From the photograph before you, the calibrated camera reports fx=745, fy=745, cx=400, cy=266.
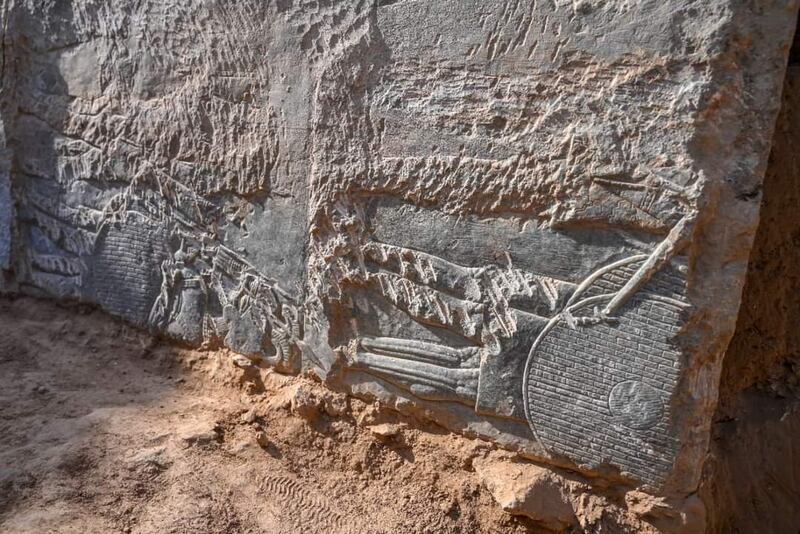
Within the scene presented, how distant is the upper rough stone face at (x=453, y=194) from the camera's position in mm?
1825

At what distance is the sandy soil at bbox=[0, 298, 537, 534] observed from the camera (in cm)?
214

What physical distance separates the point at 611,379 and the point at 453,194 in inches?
26.4

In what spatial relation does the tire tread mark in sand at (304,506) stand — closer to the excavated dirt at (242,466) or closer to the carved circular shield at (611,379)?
the excavated dirt at (242,466)

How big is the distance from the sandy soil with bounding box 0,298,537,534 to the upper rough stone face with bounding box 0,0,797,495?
0.43ft

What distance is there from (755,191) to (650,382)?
0.53 m

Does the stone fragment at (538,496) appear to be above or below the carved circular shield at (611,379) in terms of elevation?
below

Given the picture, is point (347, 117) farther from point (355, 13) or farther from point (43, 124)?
point (43, 124)

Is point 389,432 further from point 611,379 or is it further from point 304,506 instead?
point 611,379

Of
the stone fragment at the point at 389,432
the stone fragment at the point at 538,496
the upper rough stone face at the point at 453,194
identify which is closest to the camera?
the upper rough stone face at the point at 453,194

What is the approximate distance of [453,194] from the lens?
214cm

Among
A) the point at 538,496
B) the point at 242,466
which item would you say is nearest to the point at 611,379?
the point at 538,496

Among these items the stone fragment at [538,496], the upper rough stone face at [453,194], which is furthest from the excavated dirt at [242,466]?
the upper rough stone face at [453,194]

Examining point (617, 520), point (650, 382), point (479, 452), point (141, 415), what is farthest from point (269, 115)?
point (617, 520)

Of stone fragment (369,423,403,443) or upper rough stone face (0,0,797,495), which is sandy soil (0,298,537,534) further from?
upper rough stone face (0,0,797,495)
